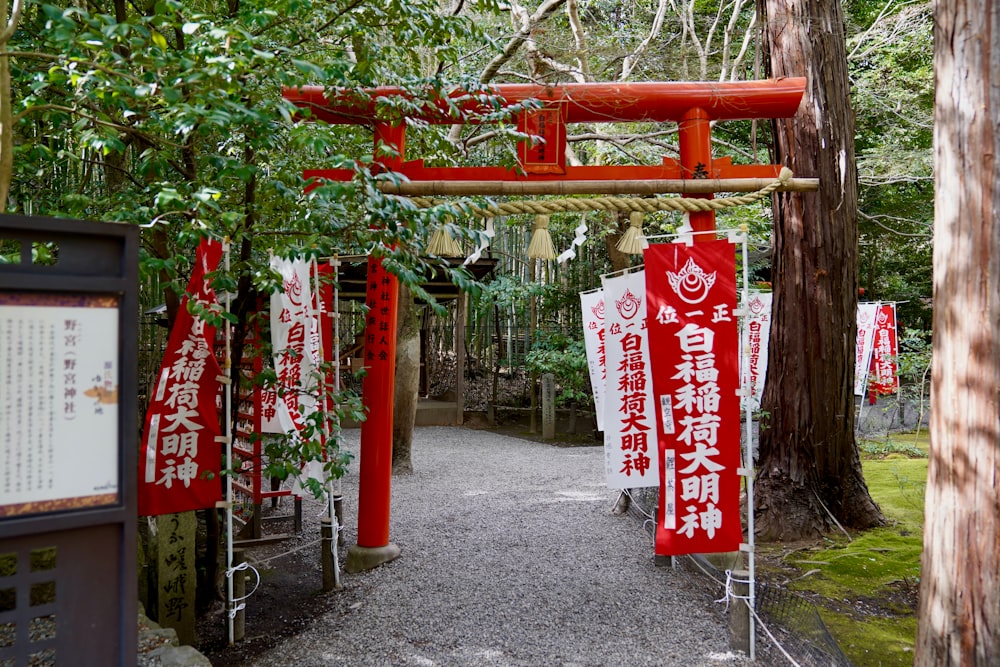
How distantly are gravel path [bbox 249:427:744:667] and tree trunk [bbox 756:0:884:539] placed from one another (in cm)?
137

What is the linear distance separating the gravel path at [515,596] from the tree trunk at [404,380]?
814 millimetres

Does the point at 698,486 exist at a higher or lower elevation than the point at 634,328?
lower

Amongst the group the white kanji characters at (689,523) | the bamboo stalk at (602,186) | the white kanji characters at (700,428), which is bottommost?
the white kanji characters at (689,523)

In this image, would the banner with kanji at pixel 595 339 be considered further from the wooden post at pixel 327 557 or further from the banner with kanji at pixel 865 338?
the banner with kanji at pixel 865 338

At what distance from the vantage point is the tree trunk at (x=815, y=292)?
5.71 m

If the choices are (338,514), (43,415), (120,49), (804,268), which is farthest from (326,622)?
(804,268)

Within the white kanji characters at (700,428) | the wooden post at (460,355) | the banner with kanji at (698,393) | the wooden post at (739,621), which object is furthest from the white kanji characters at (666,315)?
the wooden post at (460,355)

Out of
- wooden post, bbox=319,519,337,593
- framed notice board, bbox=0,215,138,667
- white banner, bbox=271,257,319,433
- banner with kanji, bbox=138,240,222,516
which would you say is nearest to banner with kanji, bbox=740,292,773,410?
wooden post, bbox=319,519,337,593

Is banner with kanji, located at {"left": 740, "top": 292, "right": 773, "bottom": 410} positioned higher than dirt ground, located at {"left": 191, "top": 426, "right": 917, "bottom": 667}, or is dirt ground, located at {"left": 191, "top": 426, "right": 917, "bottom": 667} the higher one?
banner with kanji, located at {"left": 740, "top": 292, "right": 773, "bottom": 410}

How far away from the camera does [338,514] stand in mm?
5855

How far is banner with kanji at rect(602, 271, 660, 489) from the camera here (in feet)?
17.0

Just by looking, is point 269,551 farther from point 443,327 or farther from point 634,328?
point 443,327

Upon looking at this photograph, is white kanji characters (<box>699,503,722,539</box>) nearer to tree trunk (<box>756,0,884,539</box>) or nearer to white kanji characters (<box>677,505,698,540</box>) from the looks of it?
white kanji characters (<box>677,505,698,540</box>)

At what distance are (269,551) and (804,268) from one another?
5.05 metres
